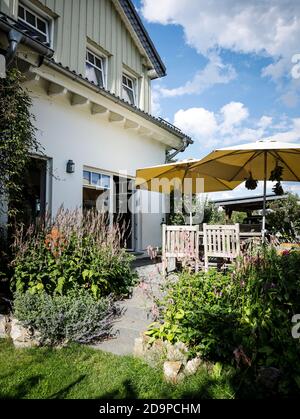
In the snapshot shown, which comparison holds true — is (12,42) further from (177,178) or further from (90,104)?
(177,178)

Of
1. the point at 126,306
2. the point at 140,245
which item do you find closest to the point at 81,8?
the point at 140,245

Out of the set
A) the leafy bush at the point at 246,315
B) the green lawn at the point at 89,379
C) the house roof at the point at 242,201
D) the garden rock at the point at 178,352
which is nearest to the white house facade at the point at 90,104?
the green lawn at the point at 89,379

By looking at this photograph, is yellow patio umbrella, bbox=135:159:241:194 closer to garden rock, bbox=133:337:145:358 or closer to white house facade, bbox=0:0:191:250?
white house facade, bbox=0:0:191:250

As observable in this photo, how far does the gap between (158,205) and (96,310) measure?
22.6 feet

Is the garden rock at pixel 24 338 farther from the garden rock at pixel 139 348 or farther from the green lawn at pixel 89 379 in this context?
the garden rock at pixel 139 348

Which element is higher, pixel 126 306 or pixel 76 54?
pixel 76 54

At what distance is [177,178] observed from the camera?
779 centimetres

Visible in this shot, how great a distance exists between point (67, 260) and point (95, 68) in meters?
6.72

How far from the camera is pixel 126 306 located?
4.41 metres

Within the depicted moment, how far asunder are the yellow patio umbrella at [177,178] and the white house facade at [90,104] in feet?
4.01

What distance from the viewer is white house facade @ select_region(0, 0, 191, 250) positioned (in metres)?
6.15

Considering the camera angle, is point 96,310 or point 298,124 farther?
point 298,124

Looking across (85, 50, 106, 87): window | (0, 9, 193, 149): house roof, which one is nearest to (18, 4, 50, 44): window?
(0, 9, 193, 149): house roof

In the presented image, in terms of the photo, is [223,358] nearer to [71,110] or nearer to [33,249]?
[33,249]
